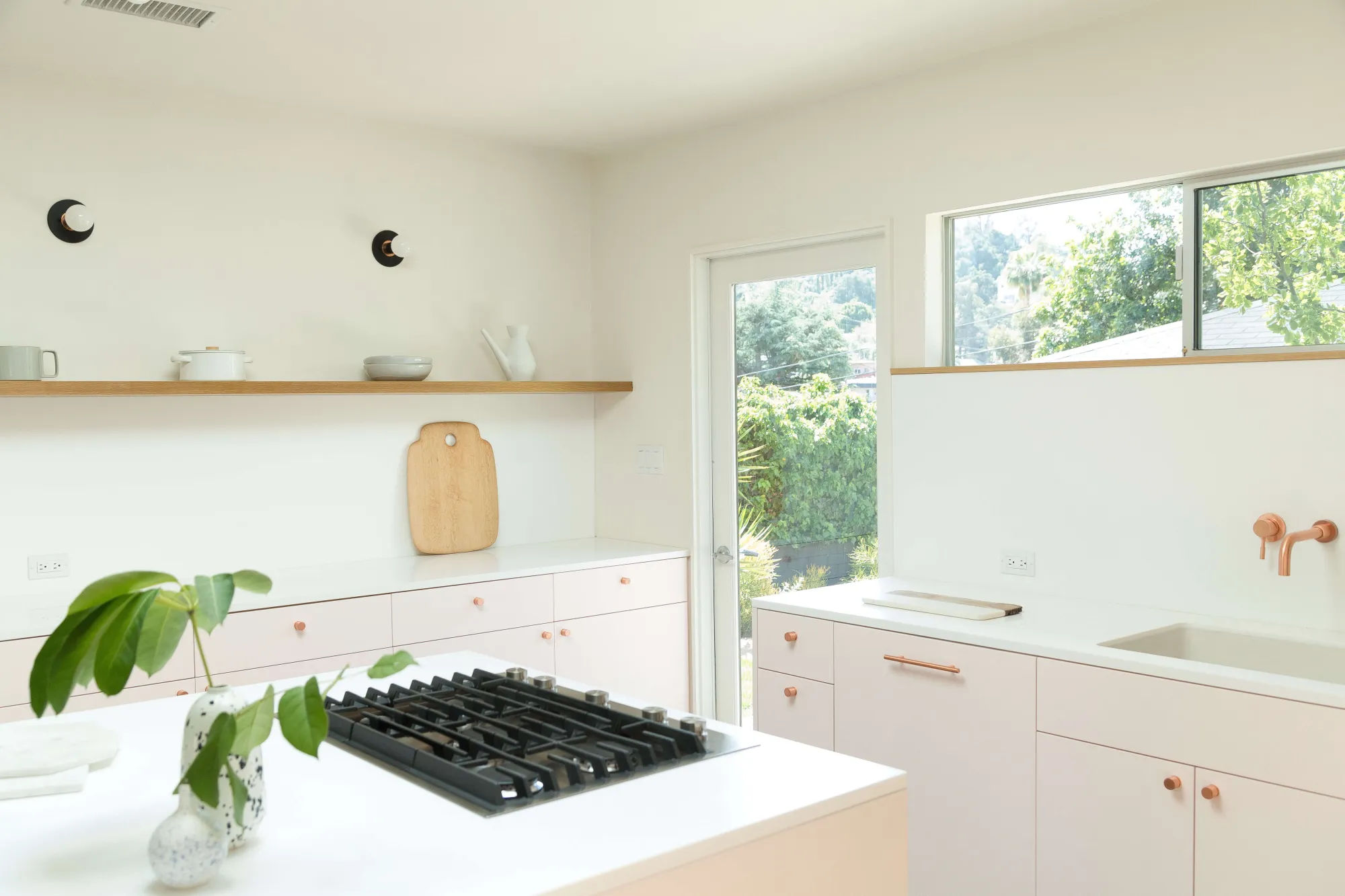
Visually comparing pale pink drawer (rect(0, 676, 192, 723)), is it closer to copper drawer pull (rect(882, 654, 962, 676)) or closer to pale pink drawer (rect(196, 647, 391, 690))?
pale pink drawer (rect(196, 647, 391, 690))

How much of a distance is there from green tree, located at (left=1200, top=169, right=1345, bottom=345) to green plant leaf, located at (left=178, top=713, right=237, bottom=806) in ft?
8.38

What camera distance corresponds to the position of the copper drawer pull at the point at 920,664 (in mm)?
2436

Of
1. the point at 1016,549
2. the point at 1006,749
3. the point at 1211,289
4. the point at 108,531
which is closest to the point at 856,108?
the point at 1211,289

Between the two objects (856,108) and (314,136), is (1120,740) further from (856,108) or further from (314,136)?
(314,136)

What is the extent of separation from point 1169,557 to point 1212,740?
2.56 feet

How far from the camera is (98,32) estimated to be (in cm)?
290

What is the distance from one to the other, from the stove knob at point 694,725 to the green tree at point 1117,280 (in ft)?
6.33

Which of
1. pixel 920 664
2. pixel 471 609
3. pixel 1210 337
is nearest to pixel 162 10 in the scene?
pixel 471 609

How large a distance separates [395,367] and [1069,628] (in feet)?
7.91

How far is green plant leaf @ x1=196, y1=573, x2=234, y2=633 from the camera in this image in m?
1.04

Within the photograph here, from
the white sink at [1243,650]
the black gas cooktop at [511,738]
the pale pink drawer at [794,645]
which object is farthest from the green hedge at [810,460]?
the black gas cooktop at [511,738]

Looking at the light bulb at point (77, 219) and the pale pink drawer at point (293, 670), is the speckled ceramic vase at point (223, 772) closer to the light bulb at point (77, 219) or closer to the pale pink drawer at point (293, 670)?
the pale pink drawer at point (293, 670)

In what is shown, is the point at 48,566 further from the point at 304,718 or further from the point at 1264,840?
the point at 1264,840

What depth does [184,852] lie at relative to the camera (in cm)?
108
